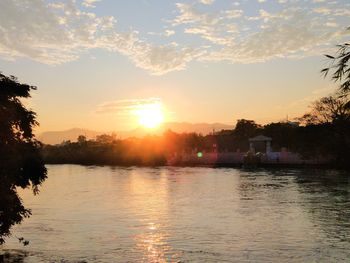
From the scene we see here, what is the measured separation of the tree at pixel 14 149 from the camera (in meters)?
15.5

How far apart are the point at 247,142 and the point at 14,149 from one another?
161m

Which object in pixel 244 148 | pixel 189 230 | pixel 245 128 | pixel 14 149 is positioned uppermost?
pixel 245 128

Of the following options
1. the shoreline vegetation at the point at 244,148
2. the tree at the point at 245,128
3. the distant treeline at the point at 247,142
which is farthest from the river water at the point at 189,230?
the tree at the point at 245,128

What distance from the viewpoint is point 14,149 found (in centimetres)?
1586

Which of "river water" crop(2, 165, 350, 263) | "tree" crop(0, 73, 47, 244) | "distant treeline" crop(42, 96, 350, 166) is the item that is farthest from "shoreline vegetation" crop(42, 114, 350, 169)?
"tree" crop(0, 73, 47, 244)

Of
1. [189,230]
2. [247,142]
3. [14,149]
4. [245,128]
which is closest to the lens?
[14,149]

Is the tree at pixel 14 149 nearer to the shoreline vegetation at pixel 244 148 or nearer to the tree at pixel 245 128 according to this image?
the shoreline vegetation at pixel 244 148

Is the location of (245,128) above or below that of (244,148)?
above

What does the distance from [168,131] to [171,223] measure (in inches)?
6551

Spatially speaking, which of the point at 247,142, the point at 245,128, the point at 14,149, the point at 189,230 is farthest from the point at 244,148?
the point at 14,149

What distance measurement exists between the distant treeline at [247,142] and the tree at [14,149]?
52643 mm

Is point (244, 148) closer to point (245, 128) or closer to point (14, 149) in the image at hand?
point (245, 128)

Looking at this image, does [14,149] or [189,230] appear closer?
[14,149]

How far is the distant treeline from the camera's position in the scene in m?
89.9
